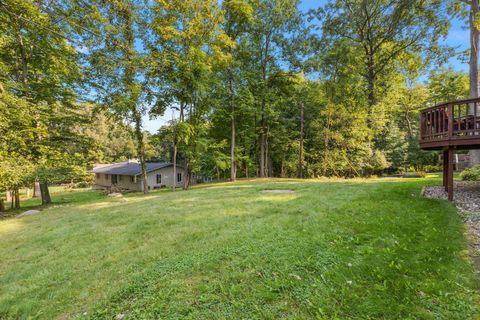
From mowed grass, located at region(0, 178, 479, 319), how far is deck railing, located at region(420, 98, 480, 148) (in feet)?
5.67

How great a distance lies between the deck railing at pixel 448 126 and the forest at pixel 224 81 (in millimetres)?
9728

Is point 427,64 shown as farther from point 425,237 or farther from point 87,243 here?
point 87,243

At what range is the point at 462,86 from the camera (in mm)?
22953

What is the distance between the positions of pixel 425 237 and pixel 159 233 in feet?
15.4

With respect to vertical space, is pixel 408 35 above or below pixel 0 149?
above

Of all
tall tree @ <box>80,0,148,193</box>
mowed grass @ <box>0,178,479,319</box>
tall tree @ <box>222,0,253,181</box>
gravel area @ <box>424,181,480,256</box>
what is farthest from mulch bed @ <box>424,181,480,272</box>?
tall tree @ <box>80,0,148,193</box>

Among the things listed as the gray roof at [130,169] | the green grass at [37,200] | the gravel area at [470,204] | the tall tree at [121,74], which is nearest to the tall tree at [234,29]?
the tall tree at [121,74]

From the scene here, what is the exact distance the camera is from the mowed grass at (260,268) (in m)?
2.16

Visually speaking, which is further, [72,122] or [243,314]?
[72,122]

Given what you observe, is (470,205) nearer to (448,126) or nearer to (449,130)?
(449,130)

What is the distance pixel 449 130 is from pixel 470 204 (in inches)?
71.6

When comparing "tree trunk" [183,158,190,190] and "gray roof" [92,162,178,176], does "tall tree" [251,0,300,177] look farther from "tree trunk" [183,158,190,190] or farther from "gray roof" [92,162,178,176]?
"gray roof" [92,162,178,176]

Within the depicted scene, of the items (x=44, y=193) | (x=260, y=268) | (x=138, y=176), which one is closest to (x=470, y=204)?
(x=260, y=268)

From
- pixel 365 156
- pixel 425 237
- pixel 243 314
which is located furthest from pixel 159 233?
pixel 365 156
